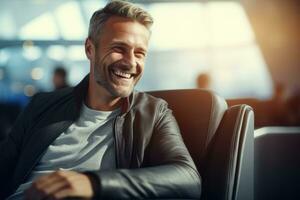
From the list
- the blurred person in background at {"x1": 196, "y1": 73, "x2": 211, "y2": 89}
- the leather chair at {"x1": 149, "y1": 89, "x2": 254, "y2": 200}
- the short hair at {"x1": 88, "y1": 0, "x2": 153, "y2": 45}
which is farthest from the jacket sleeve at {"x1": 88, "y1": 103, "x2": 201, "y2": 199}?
the blurred person in background at {"x1": 196, "y1": 73, "x2": 211, "y2": 89}

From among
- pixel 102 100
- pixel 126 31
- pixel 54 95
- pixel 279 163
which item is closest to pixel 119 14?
pixel 126 31

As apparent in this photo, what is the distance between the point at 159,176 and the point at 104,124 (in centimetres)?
39

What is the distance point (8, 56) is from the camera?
8609 millimetres

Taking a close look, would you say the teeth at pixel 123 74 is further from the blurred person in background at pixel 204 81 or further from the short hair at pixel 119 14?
the blurred person in background at pixel 204 81

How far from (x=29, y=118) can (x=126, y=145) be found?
406 mm

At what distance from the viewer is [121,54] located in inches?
57.8

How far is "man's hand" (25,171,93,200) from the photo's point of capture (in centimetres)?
100

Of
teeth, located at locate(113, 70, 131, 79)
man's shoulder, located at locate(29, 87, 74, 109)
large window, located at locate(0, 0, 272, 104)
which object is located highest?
teeth, located at locate(113, 70, 131, 79)

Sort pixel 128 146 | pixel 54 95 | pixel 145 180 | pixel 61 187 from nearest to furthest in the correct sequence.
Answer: pixel 61 187 < pixel 145 180 < pixel 128 146 < pixel 54 95

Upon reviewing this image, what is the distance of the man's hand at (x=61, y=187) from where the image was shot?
1.00 m

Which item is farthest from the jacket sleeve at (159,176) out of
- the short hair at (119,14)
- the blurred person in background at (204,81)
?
the blurred person in background at (204,81)

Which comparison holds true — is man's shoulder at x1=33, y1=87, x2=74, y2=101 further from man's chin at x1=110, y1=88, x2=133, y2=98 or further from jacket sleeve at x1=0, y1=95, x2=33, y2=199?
man's chin at x1=110, y1=88, x2=133, y2=98

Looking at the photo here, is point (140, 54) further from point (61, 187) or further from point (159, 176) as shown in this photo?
point (61, 187)

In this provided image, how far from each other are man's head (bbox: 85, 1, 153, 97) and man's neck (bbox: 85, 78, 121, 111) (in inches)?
1.3
